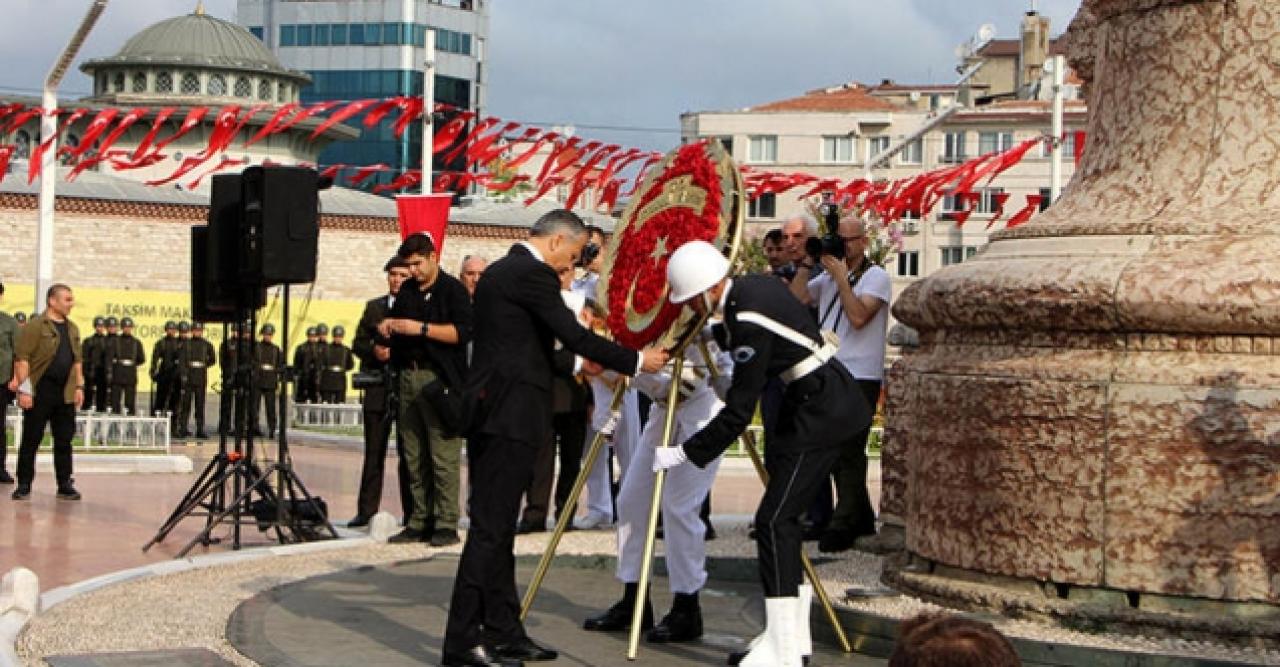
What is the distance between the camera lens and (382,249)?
A: 51000 millimetres

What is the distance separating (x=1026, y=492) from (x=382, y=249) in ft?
142

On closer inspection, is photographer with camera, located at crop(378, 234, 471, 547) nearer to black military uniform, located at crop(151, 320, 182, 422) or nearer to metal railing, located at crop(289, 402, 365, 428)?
black military uniform, located at crop(151, 320, 182, 422)

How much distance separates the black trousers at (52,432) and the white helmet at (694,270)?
1035 centimetres

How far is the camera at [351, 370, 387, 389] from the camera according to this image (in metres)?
14.2

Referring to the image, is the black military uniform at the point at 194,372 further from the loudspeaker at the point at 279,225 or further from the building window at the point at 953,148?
the building window at the point at 953,148

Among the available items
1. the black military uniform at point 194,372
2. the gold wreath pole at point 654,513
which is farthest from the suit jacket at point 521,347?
the black military uniform at point 194,372

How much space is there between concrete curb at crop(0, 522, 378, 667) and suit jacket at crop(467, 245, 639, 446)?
7.06 ft

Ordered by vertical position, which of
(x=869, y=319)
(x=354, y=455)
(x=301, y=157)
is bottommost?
(x=354, y=455)

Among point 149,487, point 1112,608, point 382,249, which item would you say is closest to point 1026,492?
point 1112,608

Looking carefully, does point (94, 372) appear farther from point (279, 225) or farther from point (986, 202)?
point (986, 202)

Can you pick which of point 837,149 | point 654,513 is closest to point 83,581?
point 654,513

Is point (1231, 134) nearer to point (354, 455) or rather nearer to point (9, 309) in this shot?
point (354, 455)

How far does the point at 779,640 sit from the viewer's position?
7887mm

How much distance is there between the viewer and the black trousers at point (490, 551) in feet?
27.3
